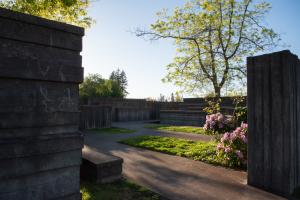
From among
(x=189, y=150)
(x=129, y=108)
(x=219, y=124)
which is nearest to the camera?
(x=219, y=124)

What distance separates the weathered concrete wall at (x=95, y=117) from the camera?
13.6 meters

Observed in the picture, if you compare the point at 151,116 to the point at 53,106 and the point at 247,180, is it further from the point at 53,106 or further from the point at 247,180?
the point at 53,106

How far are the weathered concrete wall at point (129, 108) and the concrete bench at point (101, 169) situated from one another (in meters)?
13.7

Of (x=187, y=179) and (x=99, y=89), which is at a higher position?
(x=99, y=89)

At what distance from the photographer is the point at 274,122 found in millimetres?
4238

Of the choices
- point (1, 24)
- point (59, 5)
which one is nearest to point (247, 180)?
point (1, 24)

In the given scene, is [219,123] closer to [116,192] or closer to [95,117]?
[116,192]

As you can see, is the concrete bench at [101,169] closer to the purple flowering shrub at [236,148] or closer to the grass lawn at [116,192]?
the grass lawn at [116,192]

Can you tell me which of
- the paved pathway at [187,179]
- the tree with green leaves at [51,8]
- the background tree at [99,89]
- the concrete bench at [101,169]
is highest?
the tree with green leaves at [51,8]

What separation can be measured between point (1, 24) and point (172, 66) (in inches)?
672

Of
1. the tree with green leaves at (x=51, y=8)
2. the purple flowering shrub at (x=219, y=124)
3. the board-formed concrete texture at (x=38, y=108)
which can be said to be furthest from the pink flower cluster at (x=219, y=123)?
the tree with green leaves at (x=51, y=8)

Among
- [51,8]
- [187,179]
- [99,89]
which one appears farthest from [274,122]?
[99,89]

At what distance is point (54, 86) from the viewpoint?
2.86m

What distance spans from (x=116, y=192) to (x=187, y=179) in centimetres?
159
